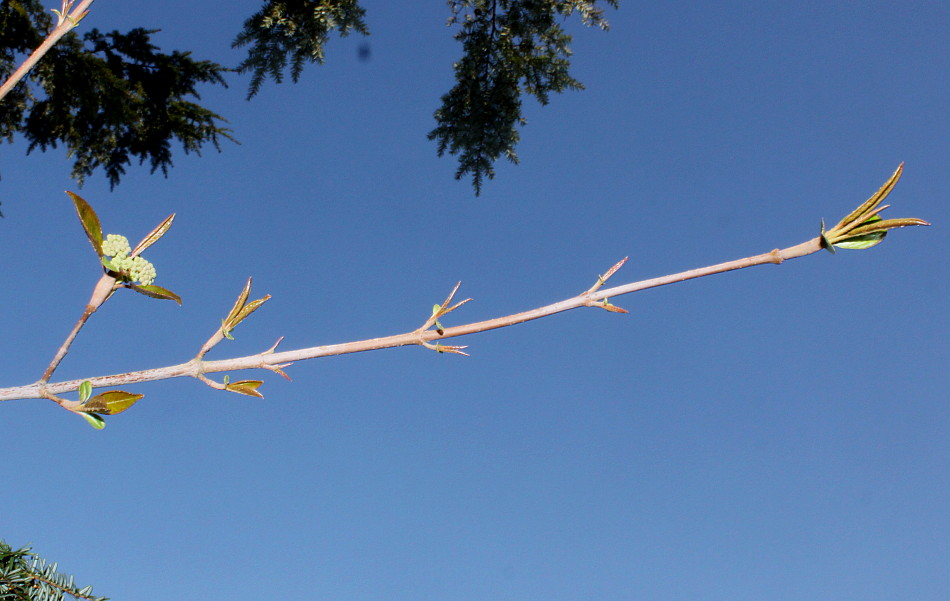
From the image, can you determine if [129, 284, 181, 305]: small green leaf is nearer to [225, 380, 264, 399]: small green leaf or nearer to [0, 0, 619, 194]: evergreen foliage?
[225, 380, 264, 399]: small green leaf

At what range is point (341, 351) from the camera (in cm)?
61

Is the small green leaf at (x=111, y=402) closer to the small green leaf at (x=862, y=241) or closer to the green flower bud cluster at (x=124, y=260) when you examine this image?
the green flower bud cluster at (x=124, y=260)

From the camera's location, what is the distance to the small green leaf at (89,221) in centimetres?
65

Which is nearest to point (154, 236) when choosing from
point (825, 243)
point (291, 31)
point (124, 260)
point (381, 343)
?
point (124, 260)

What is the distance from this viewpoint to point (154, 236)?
28.4 inches

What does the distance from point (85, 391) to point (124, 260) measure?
0.46ft

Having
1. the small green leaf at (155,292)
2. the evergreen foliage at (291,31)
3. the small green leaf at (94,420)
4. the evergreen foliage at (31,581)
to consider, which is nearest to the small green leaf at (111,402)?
the small green leaf at (94,420)

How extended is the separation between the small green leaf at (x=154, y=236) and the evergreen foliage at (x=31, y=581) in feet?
3.28

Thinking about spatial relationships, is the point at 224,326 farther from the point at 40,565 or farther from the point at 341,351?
the point at 40,565

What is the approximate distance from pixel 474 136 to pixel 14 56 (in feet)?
11.5

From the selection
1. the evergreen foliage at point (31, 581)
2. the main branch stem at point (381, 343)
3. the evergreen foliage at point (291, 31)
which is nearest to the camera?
the main branch stem at point (381, 343)

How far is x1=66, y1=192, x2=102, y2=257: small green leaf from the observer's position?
25.6 inches

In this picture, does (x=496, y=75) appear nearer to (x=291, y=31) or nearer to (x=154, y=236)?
(x=291, y=31)

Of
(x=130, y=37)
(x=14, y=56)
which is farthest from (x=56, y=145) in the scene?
(x=130, y=37)
